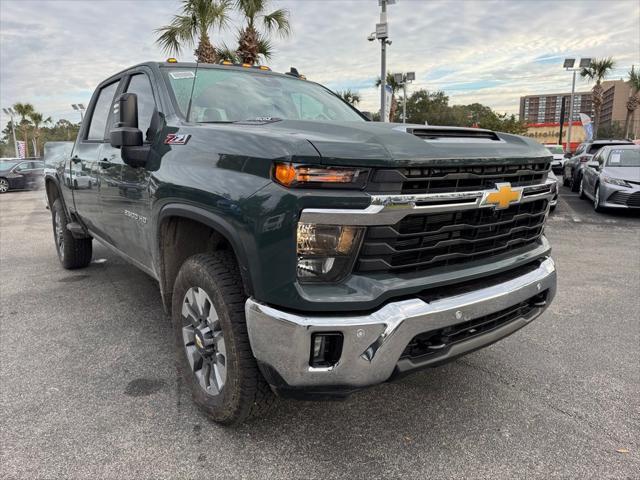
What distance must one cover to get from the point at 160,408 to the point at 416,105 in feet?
209

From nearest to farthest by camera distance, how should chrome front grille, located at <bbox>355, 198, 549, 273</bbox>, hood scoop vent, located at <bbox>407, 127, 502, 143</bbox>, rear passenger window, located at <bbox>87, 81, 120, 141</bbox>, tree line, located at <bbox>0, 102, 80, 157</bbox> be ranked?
chrome front grille, located at <bbox>355, 198, 549, 273</bbox>, hood scoop vent, located at <bbox>407, 127, 502, 143</bbox>, rear passenger window, located at <bbox>87, 81, 120, 141</bbox>, tree line, located at <bbox>0, 102, 80, 157</bbox>

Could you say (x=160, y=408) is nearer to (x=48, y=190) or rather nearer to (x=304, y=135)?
(x=304, y=135)

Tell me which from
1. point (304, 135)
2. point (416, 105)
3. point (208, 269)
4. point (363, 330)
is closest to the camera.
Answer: point (363, 330)

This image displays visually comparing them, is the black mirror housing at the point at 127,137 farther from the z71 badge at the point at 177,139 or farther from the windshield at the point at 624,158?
the windshield at the point at 624,158

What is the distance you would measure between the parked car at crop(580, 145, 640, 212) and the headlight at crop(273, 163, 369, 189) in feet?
31.5

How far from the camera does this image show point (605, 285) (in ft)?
16.6

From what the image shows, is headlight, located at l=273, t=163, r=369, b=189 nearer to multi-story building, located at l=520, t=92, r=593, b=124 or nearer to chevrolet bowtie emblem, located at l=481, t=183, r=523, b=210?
chevrolet bowtie emblem, located at l=481, t=183, r=523, b=210

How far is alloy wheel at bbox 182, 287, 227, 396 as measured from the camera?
2367mm

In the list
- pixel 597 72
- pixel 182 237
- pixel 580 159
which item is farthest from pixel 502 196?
pixel 597 72

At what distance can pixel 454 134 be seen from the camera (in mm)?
2477

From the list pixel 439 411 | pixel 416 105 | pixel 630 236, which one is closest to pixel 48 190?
pixel 439 411

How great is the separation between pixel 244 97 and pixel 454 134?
1.44 meters

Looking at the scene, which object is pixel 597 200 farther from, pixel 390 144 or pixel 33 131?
pixel 33 131

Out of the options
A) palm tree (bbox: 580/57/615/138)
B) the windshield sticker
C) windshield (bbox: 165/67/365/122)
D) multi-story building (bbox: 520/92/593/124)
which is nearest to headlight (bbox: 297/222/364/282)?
windshield (bbox: 165/67/365/122)
